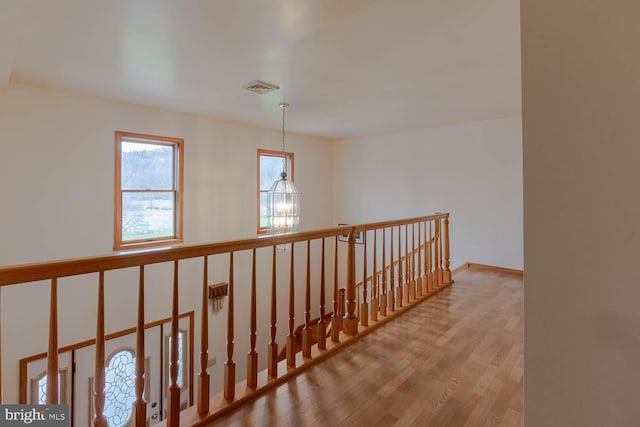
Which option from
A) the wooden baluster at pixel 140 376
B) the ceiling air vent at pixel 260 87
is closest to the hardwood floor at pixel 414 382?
the wooden baluster at pixel 140 376

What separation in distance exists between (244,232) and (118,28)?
131 inches

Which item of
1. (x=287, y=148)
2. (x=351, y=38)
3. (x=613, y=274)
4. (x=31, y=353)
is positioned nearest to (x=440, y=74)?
(x=351, y=38)

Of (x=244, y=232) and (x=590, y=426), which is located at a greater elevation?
(x=244, y=232)

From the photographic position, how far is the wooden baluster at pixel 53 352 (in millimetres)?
1178

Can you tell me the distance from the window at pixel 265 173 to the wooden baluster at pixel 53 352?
13.2ft

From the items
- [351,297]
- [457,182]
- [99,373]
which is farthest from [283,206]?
[457,182]

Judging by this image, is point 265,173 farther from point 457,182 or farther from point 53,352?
point 53,352

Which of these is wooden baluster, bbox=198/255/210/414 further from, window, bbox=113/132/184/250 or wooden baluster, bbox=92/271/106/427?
window, bbox=113/132/184/250

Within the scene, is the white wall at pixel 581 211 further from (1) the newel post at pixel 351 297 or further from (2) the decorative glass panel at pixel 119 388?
(2) the decorative glass panel at pixel 119 388

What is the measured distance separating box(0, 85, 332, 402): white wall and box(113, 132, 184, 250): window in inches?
4.0

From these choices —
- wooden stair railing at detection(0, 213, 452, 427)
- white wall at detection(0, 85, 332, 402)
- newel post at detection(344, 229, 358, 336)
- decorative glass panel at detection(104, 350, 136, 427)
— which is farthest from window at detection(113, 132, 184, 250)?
newel post at detection(344, 229, 358, 336)

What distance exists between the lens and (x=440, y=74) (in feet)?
9.52

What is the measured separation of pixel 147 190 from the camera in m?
4.04

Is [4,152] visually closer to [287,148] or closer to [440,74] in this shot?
[287,148]
